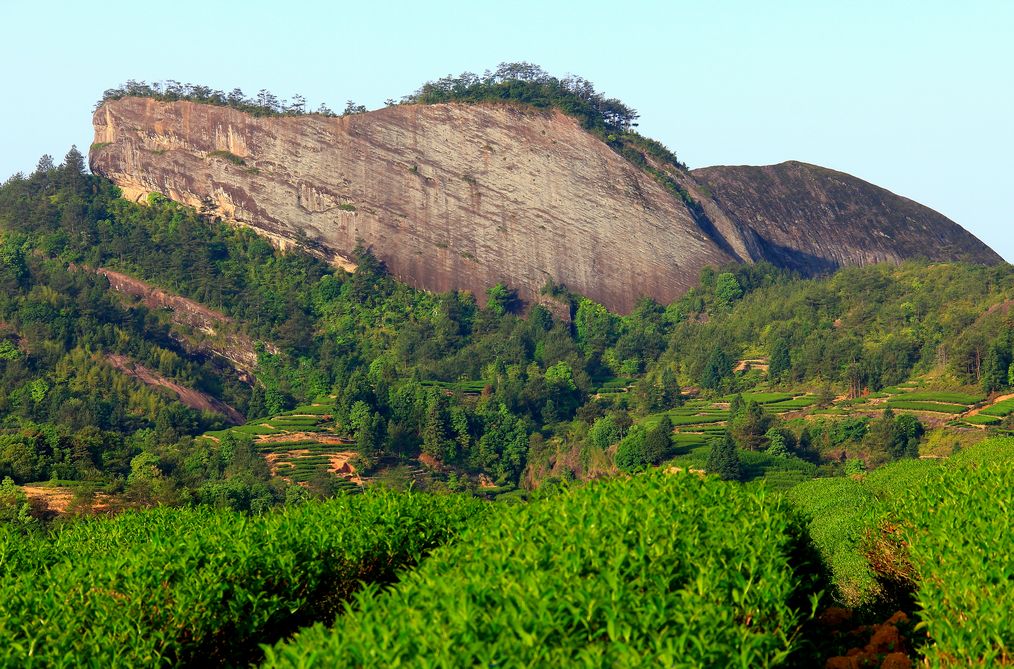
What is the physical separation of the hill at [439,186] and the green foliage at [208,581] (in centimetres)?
8217

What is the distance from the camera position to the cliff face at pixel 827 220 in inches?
4638

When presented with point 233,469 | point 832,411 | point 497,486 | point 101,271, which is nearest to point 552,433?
point 497,486

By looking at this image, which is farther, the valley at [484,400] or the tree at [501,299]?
the tree at [501,299]

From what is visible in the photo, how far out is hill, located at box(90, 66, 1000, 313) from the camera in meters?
→ 101

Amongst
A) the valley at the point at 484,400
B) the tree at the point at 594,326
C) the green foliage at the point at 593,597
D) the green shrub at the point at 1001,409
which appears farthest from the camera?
the tree at the point at 594,326

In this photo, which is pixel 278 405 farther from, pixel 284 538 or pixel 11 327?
pixel 284 538

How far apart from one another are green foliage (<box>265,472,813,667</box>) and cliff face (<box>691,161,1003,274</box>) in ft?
332

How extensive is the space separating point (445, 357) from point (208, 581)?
75.4 meters

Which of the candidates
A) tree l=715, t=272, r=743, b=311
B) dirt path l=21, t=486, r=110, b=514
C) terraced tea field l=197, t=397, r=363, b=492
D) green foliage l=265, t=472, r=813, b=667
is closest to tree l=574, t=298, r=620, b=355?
tree l=715, t=272, r=743, b=311

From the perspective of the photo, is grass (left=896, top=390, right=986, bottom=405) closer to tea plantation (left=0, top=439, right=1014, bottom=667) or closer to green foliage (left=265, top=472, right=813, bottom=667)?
tea plantation (left=0, top=439, right=1014, bottom=667)

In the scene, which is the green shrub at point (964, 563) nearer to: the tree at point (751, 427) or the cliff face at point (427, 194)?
the tree at point (751, 427)

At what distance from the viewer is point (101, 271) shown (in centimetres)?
9350

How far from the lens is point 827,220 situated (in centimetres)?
12194

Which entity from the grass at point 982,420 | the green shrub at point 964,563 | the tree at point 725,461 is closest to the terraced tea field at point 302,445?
the tree at point 725,461
